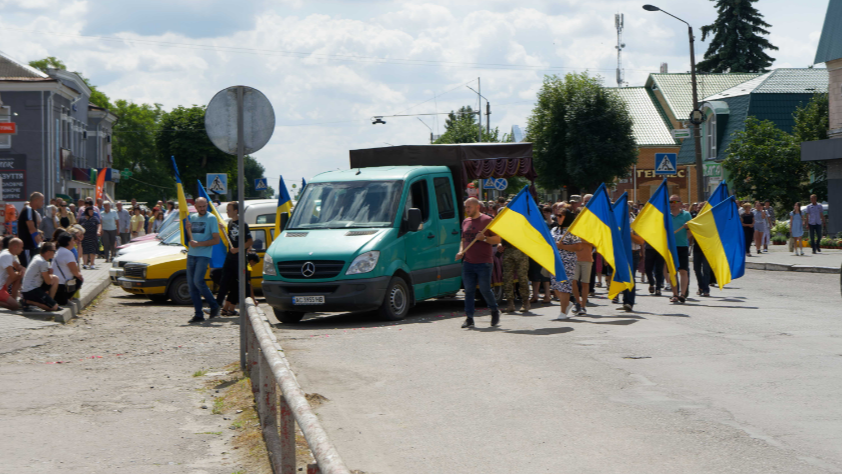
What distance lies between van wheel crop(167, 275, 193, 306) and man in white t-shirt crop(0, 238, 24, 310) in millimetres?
2823

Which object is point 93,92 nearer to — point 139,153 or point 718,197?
point 139,153

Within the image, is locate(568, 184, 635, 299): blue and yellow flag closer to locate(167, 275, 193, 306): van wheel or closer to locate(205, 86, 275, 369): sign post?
locate(205, 86, 275, 369): sign post

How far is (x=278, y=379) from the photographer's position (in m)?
4.45

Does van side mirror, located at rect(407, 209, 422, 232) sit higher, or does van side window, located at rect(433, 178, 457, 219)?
van side window, located at rect(433, 178, 457, 219)

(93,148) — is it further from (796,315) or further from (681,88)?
(796,315)

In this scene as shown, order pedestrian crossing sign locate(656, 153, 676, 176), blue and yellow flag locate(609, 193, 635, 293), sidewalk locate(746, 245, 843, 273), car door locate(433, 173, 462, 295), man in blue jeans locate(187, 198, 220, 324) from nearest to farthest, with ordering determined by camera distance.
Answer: man in blue jeans locate(187, 198, 220, 324), blue and yellow flag locate(609, 193, 635, 293), car door locate(433, 173, 462, 295), sidewalk locate(746, 245, 843, 273), pedestrian crossing sign locate(656, 153, 676, 176)

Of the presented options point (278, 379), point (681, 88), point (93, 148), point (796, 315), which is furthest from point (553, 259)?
point (93, 148)

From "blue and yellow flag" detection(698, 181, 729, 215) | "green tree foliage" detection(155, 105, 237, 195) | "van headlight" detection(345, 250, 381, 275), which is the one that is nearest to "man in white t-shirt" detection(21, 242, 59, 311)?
"van headlight" detection(345, 250, 381, 275)

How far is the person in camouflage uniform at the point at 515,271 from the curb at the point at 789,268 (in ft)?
A: 38.9

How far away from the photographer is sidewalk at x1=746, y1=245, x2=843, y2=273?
77.2ft

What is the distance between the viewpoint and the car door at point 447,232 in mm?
14633

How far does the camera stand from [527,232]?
1342cm

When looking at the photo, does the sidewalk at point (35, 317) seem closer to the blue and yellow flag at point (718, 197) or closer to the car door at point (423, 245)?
the car door at point (423, 245)

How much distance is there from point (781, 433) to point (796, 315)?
25.6ft
